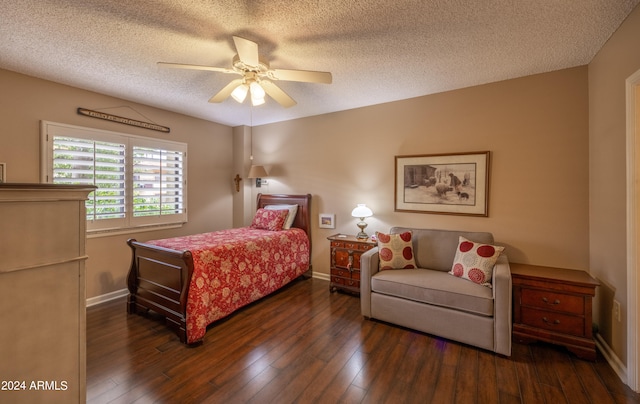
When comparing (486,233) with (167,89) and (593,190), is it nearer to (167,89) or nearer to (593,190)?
(593,190)

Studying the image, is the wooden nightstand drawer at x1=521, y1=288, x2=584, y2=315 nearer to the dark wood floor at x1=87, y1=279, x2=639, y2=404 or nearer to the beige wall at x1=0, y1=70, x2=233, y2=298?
the dark wood floor at x1=87, y1=279, x2=639, y2=404

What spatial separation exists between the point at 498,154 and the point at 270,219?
3.03 m

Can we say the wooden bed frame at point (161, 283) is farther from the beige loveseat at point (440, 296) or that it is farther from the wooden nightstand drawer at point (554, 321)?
the wooden nightstand drawer at point (554, 321)

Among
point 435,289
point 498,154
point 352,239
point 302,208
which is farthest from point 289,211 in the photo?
point 498,154

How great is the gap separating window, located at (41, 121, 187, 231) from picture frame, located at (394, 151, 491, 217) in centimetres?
333

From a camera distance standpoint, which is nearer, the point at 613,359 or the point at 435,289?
the point at 613,359

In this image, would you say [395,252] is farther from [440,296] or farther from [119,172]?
[119,172]

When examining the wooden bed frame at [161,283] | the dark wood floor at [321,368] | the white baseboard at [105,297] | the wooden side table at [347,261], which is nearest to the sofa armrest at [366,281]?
the dark wood floor at [321,368]

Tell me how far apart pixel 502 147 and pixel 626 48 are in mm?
1148

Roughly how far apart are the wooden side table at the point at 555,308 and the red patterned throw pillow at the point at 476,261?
9.3 inches

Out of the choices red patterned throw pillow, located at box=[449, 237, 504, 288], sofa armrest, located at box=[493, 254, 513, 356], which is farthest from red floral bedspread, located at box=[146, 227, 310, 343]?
sofa armrest, located at box=[493, 254, 513, 356]

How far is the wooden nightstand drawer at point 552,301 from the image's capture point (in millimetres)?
2195

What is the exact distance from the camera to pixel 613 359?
2.04 m

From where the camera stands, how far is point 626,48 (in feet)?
6.20
